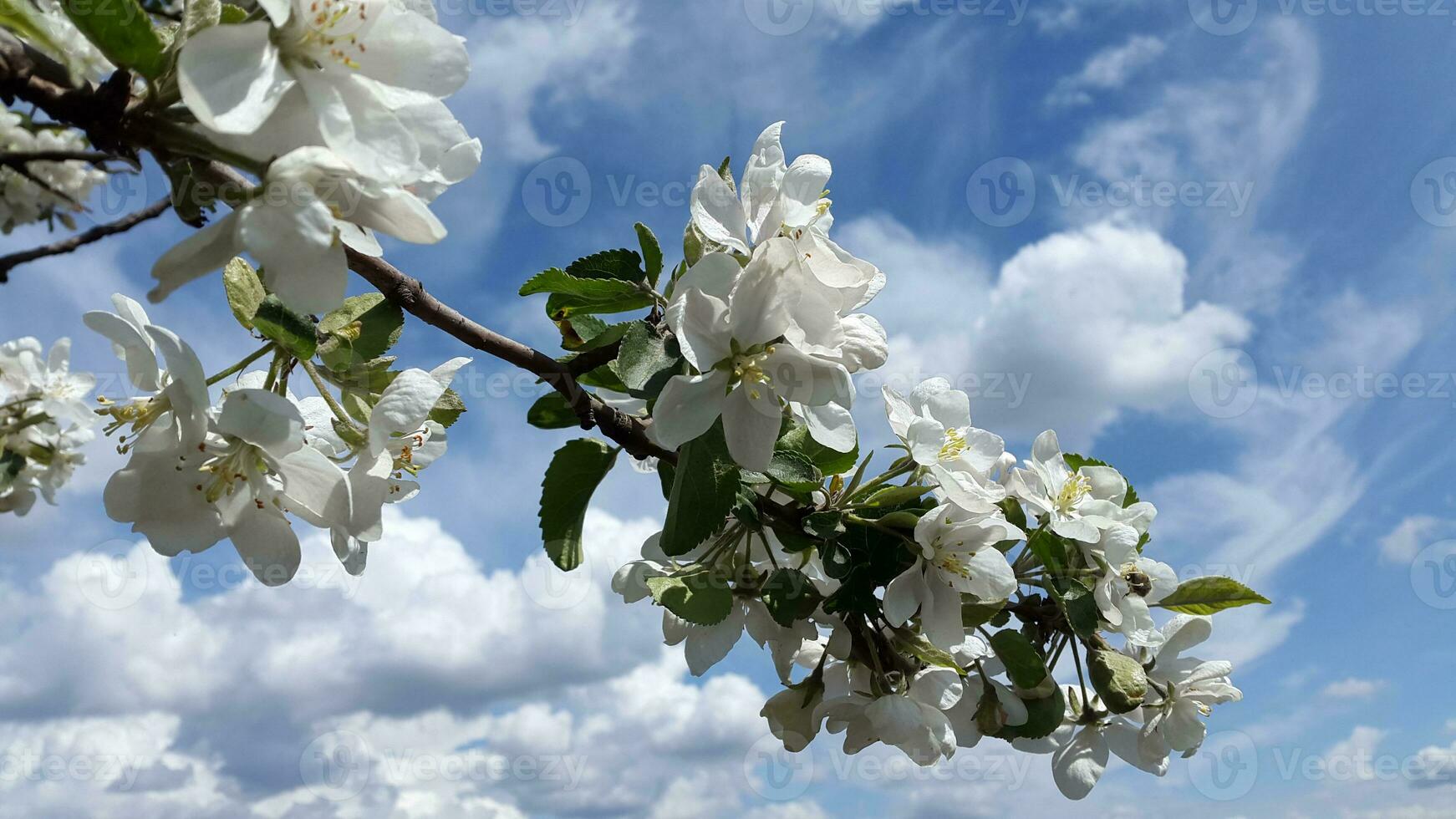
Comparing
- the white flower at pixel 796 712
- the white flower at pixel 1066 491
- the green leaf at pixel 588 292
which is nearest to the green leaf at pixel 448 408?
the green leaf at pixel 588 292

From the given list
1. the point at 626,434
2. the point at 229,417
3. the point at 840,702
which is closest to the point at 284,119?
the point at 229,417

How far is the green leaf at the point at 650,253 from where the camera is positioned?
1516 millimetres

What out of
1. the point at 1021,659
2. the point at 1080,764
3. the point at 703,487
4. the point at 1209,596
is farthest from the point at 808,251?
the point at 1080,764

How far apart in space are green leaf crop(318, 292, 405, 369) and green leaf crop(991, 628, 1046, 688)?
4.04ft

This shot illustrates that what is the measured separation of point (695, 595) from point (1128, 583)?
862mm

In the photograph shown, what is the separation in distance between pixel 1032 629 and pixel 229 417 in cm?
150

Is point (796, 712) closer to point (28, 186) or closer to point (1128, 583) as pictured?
point (1128, 583)

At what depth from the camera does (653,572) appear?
1.83m

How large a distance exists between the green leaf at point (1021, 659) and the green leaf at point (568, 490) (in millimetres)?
823

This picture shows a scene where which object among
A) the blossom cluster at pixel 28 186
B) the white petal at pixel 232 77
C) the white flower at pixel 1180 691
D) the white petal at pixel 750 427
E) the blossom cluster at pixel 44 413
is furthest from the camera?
the blossom cluster at pixel 28 186

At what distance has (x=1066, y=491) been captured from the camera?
1837mm

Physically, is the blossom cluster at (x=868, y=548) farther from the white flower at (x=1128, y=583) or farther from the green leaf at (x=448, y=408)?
the green leaf at (x=448, y=408)

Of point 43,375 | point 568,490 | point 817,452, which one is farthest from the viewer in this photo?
point 43,375

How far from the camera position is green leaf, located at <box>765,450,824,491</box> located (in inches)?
57.4
